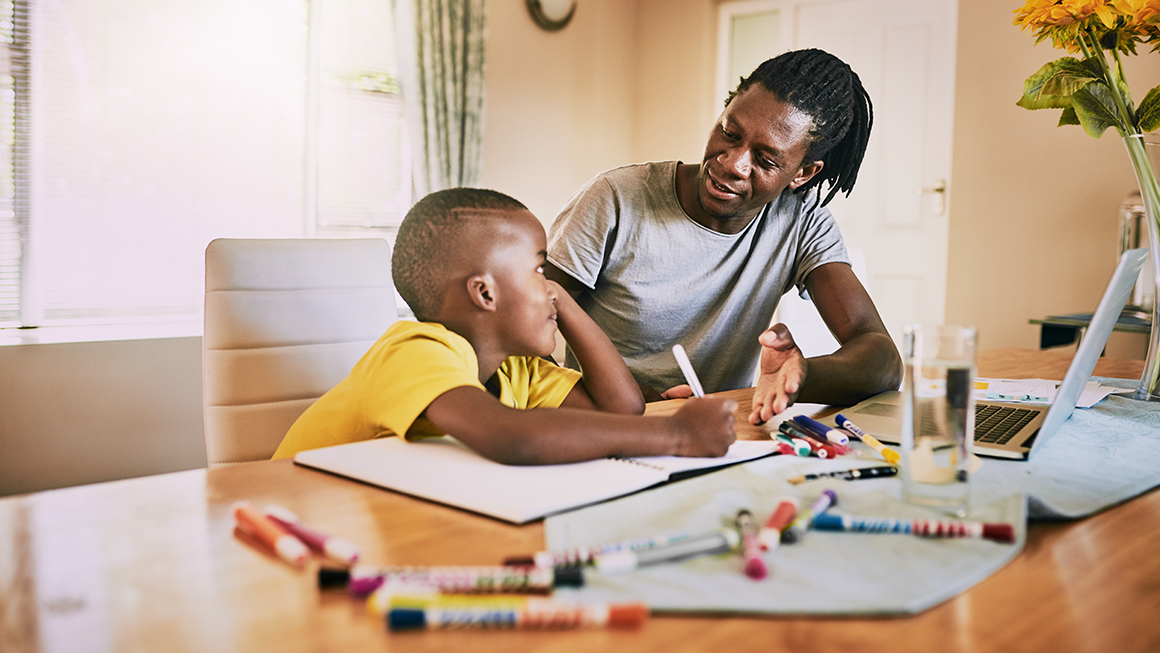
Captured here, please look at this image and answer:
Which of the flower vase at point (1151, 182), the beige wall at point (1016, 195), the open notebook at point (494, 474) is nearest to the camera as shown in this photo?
the open notebook at point (494, 474)

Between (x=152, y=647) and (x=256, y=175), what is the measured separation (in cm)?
295

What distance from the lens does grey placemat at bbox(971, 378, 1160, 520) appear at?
737 mm

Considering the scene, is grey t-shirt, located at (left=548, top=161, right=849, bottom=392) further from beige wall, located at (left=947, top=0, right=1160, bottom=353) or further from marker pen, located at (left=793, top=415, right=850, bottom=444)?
beige wall, located at (left=947, top=0, right=1160, bottom=353)

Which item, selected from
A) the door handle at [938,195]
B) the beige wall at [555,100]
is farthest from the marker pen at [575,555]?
the door handle at [938,195]

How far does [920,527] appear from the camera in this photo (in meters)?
0.61

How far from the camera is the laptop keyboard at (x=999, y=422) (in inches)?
38.7

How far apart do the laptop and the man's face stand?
472 mm

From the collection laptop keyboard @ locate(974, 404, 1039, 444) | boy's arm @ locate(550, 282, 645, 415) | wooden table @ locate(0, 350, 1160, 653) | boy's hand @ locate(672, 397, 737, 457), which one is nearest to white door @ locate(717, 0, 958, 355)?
laptop keyboard @ locate(974, 404, 1039, 444)

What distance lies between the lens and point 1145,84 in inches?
130

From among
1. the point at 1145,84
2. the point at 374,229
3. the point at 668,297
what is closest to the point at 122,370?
the point at 374,229

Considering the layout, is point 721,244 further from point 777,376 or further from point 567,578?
point 567,578

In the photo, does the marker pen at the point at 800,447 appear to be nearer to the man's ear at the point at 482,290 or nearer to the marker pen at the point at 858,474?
the marker pen at the point at 858,474

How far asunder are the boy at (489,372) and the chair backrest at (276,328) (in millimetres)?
337

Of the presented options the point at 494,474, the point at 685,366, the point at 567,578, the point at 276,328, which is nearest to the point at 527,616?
the point at 567,578
